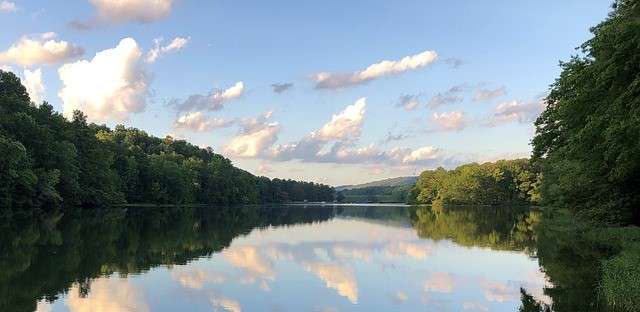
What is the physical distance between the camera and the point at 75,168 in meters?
79.8

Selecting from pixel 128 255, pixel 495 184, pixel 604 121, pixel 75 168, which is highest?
pixel 75 168

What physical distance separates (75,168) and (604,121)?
234 ft

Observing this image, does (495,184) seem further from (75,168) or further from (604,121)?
(604,121)

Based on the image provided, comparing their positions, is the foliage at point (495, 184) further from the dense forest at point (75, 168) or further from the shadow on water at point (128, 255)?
the shadow on water at point (128, 255)

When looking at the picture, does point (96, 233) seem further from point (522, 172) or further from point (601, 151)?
point (522, 172)

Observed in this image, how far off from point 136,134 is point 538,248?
136 meters

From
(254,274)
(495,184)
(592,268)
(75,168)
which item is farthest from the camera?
(495,184)

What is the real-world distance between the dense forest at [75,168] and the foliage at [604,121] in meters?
50.4

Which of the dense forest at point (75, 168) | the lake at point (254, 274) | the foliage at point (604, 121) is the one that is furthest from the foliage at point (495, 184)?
the lake at point (254, 274)

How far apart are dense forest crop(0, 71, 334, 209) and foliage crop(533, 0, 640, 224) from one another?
50.4m

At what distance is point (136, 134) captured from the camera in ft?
512

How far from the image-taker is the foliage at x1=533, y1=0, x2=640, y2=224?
2044 centimetres

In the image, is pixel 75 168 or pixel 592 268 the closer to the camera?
pixel 592 268

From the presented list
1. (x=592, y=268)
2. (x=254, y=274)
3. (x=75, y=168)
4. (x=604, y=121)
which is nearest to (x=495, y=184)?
(x=75, y=168)
